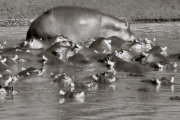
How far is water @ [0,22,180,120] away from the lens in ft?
18.2

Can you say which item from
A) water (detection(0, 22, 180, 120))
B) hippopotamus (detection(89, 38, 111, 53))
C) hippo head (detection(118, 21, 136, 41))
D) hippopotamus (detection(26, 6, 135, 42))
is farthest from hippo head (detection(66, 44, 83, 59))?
hippo head (detection(118, 21, 136, 41))

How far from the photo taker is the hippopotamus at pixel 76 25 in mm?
10734

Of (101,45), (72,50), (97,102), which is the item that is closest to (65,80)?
(97,102)

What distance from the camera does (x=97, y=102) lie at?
242 inches

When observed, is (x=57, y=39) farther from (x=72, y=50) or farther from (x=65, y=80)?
(x=65, y=80)

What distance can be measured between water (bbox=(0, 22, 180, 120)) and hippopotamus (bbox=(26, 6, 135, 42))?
2798 mm

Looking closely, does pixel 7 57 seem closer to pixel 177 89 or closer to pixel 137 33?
pixel 177 89

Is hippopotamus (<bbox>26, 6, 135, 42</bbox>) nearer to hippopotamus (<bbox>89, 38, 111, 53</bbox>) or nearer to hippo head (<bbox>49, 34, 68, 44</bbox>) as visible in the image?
hippo head (<bbox>49, 34, 68, 44</bbox>)

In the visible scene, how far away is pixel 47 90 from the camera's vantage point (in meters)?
6.75

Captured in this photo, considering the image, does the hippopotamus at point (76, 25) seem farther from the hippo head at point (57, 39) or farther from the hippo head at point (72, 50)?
the hippo head at point (72, 50)

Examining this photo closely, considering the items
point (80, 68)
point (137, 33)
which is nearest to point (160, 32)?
point (137, 33)

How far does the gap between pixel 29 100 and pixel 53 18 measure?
15.3 ft

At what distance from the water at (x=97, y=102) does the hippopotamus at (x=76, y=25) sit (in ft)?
9.18

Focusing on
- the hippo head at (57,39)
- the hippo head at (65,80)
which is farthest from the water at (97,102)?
the hippo head at (57,39)
